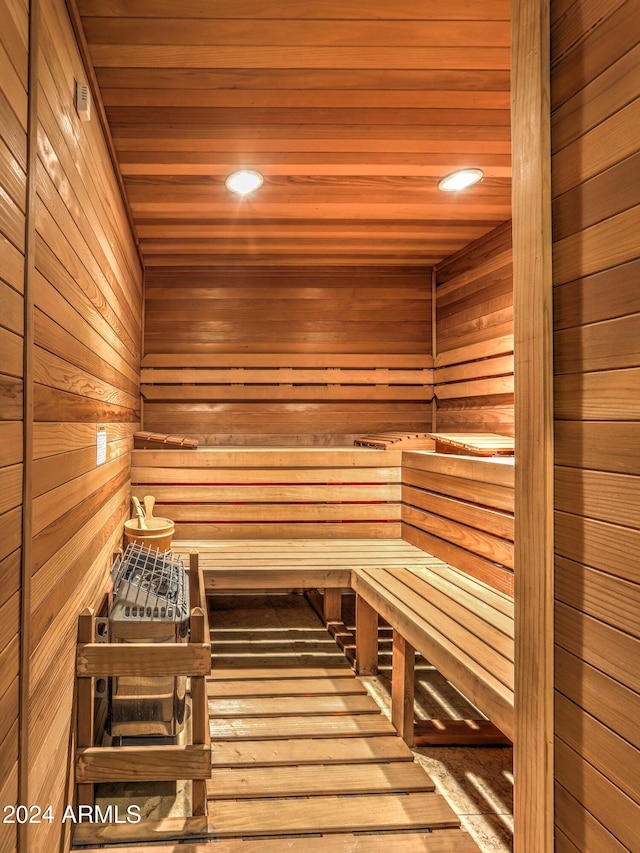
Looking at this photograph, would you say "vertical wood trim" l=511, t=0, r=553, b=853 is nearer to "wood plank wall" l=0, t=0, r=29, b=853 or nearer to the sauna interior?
the sauna interior

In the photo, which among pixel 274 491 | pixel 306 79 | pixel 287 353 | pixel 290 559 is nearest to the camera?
pixel 306 79

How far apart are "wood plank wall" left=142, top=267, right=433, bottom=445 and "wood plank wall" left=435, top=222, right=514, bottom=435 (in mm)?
271

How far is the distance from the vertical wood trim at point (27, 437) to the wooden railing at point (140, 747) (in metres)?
0.68

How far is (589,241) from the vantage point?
4.23 feet

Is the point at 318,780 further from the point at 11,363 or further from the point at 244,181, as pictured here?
the point at 244,181

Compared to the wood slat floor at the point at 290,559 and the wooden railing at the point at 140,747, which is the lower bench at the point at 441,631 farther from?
the wooden railing at the point at 140,747

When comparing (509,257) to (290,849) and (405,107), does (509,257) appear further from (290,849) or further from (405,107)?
(290,849)

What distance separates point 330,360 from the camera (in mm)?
5074

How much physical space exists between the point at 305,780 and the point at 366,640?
118 centimetres

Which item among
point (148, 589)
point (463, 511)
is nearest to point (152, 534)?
point (148, 589)

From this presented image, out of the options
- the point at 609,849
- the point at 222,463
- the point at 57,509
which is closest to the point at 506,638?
the point at 609,849

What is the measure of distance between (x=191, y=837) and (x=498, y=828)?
1305 mm

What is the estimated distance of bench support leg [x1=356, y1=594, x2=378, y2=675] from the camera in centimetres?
341

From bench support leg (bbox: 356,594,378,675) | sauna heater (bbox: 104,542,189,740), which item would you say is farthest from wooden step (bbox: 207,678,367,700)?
sauna heater (bbox: 104,542,189,740)
